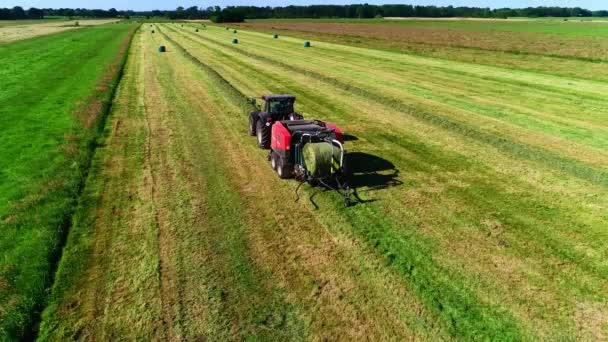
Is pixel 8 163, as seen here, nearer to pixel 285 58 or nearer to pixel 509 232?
pixel 509 232

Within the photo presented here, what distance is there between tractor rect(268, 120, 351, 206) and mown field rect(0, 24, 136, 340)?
5123 millimetres

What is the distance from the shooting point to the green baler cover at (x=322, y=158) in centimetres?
951

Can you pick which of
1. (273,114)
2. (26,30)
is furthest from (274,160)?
(26,30)

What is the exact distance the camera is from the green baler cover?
9.51m

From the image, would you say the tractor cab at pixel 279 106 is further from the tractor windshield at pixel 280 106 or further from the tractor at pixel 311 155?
the tractor at pixel 311 155

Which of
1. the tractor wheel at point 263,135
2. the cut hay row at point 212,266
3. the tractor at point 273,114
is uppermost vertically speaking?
the tractor at point 273,114

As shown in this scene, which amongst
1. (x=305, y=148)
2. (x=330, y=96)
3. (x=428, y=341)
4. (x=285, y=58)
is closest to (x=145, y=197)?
(x=305, y=148)

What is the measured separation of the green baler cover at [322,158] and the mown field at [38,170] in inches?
214

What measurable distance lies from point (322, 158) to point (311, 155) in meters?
0.29

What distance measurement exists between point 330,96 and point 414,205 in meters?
12.5

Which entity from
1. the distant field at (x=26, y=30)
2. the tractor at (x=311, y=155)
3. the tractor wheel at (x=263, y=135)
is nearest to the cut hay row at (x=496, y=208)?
the tractor at (x=311, y=155)

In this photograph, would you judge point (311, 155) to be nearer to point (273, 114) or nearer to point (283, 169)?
point (283, 169)

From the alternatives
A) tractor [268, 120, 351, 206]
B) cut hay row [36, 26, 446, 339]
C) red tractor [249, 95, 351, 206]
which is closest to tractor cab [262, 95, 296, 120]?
cut hay row [36, 26, 446, 339]

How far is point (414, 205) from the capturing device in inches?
375
